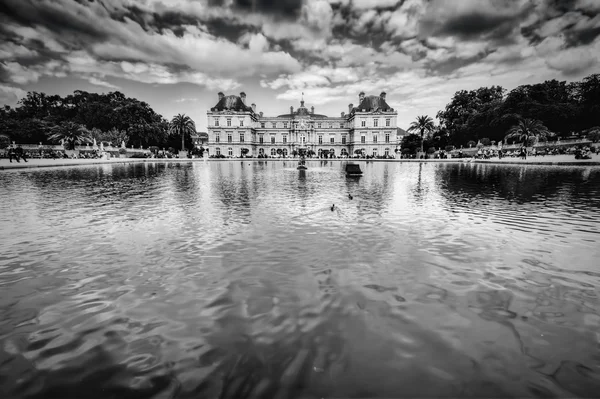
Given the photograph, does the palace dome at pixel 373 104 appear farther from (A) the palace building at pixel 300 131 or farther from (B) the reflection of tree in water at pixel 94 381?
(B) the reflection of tree in water at pixel 94 381

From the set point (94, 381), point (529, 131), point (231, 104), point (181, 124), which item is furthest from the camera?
point (231, 104)

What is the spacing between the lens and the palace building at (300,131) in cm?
7581

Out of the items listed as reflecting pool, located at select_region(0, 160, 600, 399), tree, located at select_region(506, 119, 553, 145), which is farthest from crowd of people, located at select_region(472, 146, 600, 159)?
reflecting pool, located at select_region(0, 160, 600, 399)

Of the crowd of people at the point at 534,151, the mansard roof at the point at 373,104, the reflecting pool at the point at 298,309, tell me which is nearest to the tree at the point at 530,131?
the crowd of people at the point at 534,151

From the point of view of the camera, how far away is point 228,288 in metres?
4.13

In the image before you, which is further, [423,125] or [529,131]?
[423,125]

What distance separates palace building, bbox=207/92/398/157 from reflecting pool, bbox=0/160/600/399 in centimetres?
7102

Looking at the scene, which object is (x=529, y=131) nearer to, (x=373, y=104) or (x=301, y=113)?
(x=373, y=104)

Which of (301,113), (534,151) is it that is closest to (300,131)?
(301,113)

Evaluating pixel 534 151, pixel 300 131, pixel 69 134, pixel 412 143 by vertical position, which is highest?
pixel 300 131

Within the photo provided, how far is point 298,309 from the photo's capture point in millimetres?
3615

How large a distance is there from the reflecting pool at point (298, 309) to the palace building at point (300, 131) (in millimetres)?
71024

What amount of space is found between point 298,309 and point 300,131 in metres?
79.3

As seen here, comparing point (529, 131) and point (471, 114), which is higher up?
point (471, 114)
